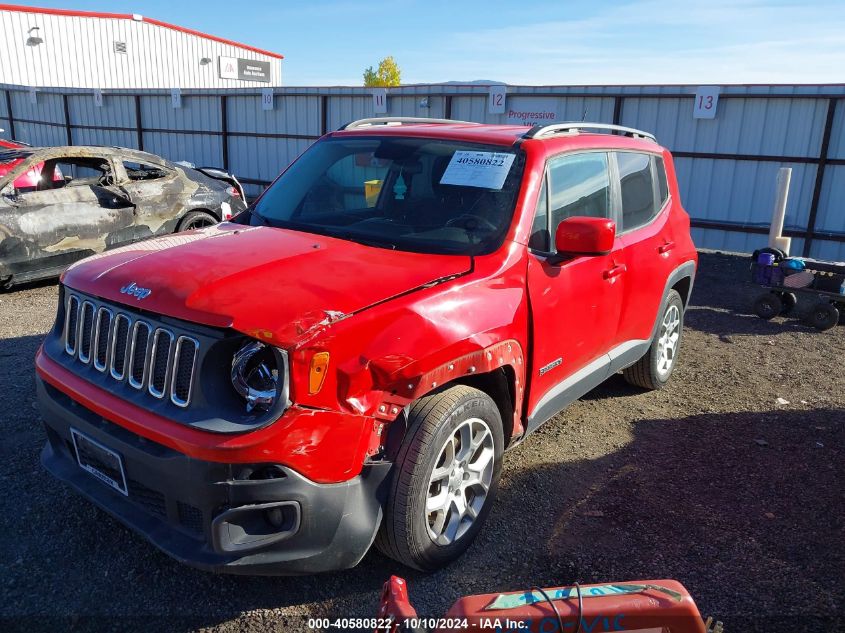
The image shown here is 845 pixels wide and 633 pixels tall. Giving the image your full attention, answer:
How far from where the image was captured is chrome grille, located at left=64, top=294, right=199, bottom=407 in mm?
2535

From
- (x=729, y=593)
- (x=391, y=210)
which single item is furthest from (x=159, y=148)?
(x=729, y=593)

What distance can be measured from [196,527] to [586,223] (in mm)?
2155

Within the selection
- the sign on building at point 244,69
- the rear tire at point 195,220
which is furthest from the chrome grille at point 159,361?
the sign on building at point 244,69

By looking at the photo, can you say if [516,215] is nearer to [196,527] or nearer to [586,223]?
[586,223]

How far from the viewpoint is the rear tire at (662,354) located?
5.16 m

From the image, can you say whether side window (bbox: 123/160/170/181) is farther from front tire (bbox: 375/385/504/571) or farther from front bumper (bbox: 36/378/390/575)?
front tire (bbox: 375/385/504/571)

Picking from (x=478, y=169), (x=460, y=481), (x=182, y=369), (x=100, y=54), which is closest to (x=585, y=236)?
(x=478, y=169)

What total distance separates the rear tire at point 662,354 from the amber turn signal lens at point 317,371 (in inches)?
131

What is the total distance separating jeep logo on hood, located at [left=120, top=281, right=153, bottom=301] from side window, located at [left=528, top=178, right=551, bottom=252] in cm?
180

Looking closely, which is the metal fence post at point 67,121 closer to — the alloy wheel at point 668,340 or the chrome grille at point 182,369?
the alloy wheel at point 668,340

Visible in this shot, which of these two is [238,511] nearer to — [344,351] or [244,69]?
[344,351]

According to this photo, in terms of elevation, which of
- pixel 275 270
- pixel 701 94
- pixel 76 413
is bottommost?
pixel 76 413

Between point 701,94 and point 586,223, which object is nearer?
point 586,223

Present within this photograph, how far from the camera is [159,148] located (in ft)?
66.5
